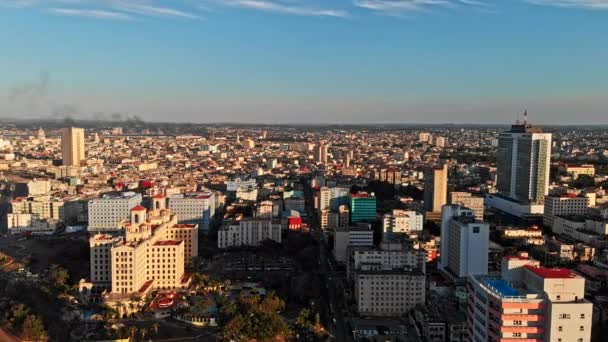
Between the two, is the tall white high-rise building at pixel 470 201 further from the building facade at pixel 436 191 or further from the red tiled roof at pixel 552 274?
the red tiled roof at pixel 552 274

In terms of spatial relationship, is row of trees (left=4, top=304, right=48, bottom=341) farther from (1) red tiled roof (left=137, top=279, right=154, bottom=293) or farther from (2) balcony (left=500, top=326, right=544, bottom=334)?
(2) balcony (left=500, top=326, right=544, bottom=334)

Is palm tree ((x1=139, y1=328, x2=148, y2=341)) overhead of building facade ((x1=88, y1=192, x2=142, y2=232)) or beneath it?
beneath

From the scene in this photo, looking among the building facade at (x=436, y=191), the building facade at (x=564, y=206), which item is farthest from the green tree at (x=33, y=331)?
the building facade at (x=564, y=206)

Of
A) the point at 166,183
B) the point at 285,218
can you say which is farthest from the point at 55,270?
the point at 166,183

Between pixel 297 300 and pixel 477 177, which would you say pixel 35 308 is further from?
pixel 477 177

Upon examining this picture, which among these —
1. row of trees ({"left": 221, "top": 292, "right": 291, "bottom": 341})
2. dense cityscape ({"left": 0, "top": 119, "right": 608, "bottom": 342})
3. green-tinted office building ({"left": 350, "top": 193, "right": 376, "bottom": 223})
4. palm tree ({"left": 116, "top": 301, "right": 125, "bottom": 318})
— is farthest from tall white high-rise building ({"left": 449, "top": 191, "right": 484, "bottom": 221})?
palm tree ({"left": 116, "top": 301, "right": 125, "bottom": 318})

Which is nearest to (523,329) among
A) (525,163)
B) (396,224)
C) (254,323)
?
(254,323)
